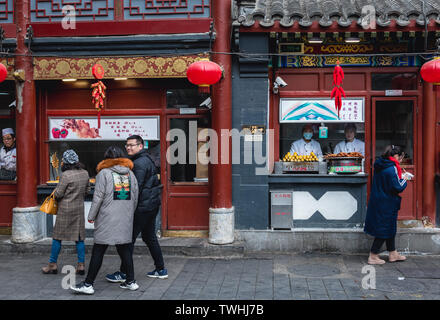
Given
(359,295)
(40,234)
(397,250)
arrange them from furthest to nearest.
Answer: (40,234) < (397,250) < (359,295)

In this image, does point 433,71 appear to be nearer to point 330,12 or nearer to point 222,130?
point 330,12

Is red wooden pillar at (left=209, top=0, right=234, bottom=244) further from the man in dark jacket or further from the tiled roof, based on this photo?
the man in dark jacket

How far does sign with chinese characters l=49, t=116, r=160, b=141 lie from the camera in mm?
9109

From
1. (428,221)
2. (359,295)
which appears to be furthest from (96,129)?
(428,221)

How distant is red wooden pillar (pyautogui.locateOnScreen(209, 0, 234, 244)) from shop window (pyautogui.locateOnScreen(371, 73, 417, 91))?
9.03ft

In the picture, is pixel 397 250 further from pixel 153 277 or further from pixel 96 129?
pixel 96 129

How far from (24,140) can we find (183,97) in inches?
119

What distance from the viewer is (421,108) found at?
8719 millimetres

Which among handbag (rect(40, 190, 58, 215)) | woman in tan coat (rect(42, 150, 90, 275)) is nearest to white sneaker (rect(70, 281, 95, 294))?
woman in tan coat (rect(42, 150, 90, 275))

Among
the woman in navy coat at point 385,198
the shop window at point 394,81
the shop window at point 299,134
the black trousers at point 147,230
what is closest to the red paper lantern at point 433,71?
the woman in navy coat at point 385,198

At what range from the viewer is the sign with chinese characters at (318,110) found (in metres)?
8.82

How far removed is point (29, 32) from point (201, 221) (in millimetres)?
4667

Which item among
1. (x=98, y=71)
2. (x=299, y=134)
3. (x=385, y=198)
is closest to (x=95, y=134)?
(x=98, y=71)

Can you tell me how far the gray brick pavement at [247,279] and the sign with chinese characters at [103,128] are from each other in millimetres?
2255
